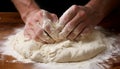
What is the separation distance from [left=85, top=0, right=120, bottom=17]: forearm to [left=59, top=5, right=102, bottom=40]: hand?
67mm

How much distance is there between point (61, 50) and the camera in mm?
1071

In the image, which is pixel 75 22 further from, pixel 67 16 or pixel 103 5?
pixel 103 5

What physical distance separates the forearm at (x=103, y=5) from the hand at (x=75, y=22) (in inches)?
2.6

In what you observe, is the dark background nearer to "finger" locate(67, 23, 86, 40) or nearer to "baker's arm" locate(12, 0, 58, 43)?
"baker's arm" locate(12, 0, 58, 43)

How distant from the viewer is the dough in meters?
1.05

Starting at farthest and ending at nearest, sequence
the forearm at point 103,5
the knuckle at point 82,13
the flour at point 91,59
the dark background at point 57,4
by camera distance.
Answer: the dark background at point 57,4
the forearm at point 103,5
the knuckle at point 82,13
the flour at point 91,59

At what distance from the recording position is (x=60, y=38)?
1.10 m

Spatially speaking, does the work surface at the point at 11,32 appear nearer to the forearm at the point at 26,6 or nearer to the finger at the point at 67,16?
the forearm at the point at 26,6

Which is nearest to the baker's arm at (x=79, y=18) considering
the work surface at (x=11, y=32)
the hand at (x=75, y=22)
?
the hand at (x=75, y=22)

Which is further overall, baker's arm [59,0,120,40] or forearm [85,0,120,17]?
forearm [85,0,120,17]

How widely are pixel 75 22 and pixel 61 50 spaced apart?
14cm

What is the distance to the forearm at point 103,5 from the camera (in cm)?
127

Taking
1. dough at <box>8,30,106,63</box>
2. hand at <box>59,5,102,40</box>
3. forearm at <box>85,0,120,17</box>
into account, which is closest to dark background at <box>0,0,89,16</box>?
forearm at <box>85,0,120,17</box>

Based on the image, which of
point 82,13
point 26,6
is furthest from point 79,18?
point 26,6
